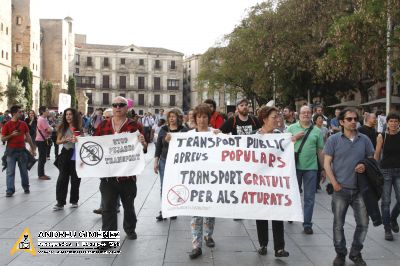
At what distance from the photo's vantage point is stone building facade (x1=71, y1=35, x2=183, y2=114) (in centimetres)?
10238

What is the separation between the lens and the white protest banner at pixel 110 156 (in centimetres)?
662

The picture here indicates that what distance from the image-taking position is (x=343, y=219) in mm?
5637

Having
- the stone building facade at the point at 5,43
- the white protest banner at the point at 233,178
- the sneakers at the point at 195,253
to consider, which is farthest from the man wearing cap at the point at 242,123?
the stone building facade at the point at 5,43

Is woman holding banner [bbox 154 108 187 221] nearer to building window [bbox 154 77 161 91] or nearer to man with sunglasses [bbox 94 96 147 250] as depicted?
man with sunglasses [bbox 94 96 147 250]

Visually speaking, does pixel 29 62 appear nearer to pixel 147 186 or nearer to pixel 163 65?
pixel 163 65

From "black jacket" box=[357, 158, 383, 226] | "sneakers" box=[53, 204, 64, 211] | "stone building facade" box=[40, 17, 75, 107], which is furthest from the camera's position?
"stone building facade" box=[40, 17, 75, 107]

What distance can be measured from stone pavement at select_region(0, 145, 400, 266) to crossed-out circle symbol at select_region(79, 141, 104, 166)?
1073 millimetres

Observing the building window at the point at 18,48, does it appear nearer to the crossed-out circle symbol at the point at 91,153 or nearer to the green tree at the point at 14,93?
the green tree at the point at 14,93

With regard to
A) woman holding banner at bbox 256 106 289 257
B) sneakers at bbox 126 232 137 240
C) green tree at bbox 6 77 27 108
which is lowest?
sneakers at bbox 126 232 137 240

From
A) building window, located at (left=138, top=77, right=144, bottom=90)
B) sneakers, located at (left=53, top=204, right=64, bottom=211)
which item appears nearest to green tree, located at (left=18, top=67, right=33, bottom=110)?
building window, located at (left=138, top=77, right=144, bottom=90)

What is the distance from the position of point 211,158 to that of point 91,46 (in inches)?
4017

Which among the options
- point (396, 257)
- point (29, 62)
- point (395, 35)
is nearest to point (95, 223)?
point (396, 257)

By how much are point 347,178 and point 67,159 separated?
202 inches

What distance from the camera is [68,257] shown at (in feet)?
19.1
